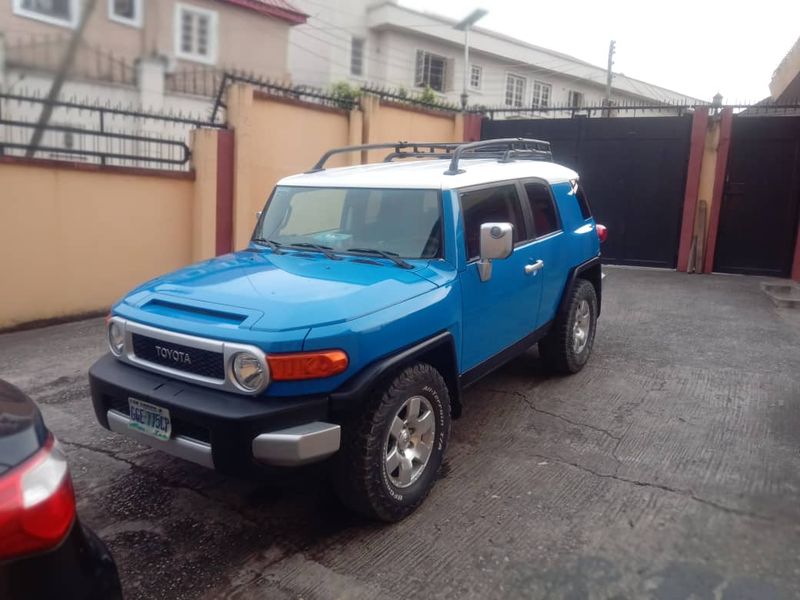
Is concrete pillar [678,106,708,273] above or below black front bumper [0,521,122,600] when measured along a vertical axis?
above

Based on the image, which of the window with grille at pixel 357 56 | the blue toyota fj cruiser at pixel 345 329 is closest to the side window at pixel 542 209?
the blue toyota fj cruiser at pixel 345 329

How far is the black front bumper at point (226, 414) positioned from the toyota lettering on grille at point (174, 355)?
0.35ft

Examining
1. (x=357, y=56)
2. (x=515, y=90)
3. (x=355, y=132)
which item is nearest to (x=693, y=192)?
(x=355, y=132)

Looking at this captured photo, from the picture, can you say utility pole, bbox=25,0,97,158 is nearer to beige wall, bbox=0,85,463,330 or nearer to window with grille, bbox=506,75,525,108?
beige wall, bbox=0,85,463,330

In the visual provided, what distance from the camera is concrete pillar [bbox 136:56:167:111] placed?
4.25m

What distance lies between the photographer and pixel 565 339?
5.41 metres

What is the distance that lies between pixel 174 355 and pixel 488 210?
7.33ft

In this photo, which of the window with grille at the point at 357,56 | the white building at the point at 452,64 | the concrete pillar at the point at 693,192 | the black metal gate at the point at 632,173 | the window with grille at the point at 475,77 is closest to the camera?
the concrete pillar at the point at 693,192

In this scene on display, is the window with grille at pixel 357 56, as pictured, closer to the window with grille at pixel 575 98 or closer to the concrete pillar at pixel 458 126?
the concrete pillar at pixel 458 126

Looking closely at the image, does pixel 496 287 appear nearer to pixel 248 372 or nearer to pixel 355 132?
pixel 248 372

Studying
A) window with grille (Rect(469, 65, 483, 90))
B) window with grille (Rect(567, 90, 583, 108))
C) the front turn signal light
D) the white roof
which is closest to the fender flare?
the front turn signal light

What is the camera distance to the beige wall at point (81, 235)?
698 centimetres

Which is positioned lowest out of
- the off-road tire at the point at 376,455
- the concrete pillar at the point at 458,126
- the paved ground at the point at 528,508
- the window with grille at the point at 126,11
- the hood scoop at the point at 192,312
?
the paved ground at the point at 528,508

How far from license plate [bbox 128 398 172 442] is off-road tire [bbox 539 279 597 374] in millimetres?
3259
